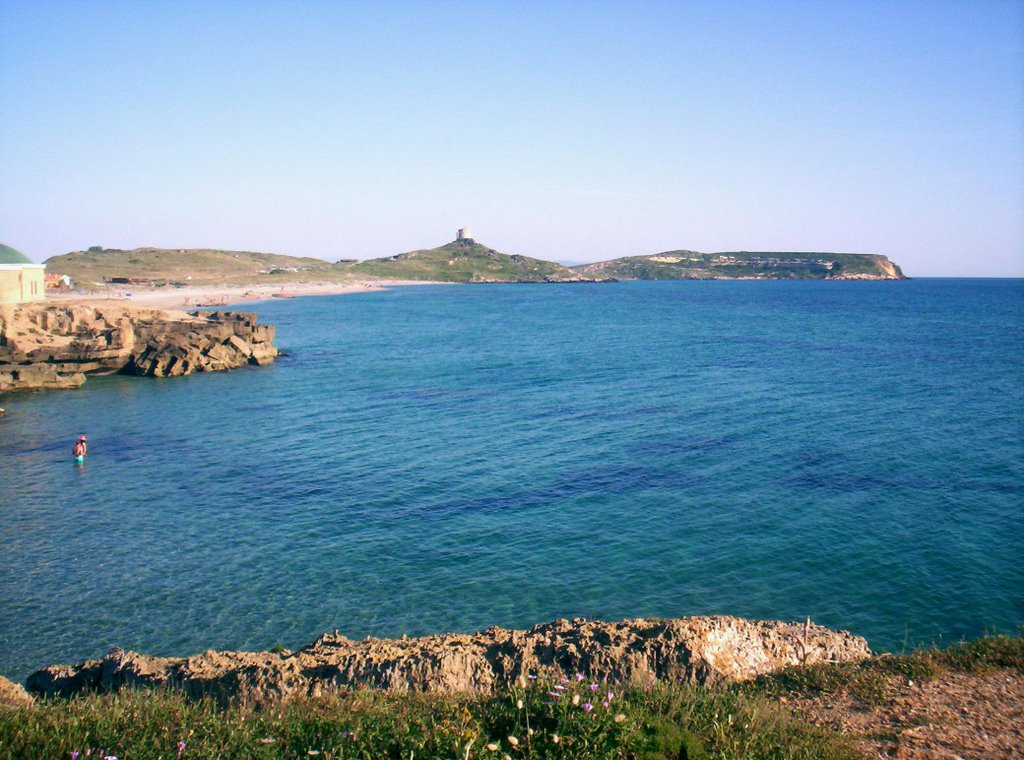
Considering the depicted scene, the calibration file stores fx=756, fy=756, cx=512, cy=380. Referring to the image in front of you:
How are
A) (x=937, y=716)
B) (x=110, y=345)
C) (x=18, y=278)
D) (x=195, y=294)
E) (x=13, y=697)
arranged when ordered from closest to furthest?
(x=937, y=716), (x=13, y=697), (x=110, y=345), (x=18, y=278), (x=195, y=294)

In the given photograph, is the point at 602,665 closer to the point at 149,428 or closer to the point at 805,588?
the point at 805,588

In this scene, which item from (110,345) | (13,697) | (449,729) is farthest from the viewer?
(110,345)

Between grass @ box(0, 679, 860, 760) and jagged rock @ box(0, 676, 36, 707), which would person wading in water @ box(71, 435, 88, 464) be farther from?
grass @ box(0, 679, 860, 760)

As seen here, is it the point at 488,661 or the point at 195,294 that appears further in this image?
the point at 195,294

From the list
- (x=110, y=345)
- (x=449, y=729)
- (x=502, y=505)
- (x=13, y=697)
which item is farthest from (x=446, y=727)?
(x=110, y=345)

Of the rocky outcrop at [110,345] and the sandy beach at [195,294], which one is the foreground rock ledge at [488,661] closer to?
the rocky outcrop at [110,345]

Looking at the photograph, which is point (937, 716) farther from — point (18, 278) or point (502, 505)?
point (18, 278)

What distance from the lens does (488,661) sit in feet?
43.6

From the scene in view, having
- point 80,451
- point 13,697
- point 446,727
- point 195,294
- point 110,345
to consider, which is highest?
point 195,294

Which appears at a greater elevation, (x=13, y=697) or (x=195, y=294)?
(x=195, y=294)

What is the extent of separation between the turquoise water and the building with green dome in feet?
63.3

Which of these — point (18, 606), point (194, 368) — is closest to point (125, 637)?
point (18, 606)

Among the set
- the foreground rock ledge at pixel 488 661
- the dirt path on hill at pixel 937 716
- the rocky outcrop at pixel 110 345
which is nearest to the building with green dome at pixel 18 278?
the rocky outcrop at pixel 110 345

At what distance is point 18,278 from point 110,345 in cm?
1713
